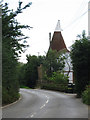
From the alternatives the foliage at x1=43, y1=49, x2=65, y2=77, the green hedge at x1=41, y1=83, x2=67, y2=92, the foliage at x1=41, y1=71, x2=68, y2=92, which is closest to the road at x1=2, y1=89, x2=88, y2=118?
the green hedge at x1=41, y1=83, x2=67, y2=92

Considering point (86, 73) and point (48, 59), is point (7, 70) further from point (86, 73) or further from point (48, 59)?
point (48, 59)

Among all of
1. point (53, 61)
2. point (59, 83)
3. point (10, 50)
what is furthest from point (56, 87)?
point (10, 50)

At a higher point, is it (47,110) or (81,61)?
(81,61)

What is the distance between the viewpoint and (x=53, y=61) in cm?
6419

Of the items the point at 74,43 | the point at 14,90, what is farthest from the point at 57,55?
the point at 14,90

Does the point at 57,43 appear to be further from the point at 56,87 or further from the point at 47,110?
the point at 47,110

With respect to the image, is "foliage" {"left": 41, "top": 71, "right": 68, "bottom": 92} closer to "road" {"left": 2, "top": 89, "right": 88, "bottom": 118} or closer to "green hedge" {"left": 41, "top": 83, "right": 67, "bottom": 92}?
"green hedge" {"left": 41, "top": 83, "right": 67, "bottom": 92}

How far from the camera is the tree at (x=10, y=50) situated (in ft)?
76.4

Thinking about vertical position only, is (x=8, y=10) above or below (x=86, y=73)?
above

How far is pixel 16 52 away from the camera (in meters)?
30.4

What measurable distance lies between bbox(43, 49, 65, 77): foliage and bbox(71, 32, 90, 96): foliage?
30168 mm

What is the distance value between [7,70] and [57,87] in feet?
93.5

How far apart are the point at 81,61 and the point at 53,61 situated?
33.3 m

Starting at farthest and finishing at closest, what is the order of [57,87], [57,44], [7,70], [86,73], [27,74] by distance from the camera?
[27,74] < [57,44] < [57,87] < [86,73] < [7,70]
